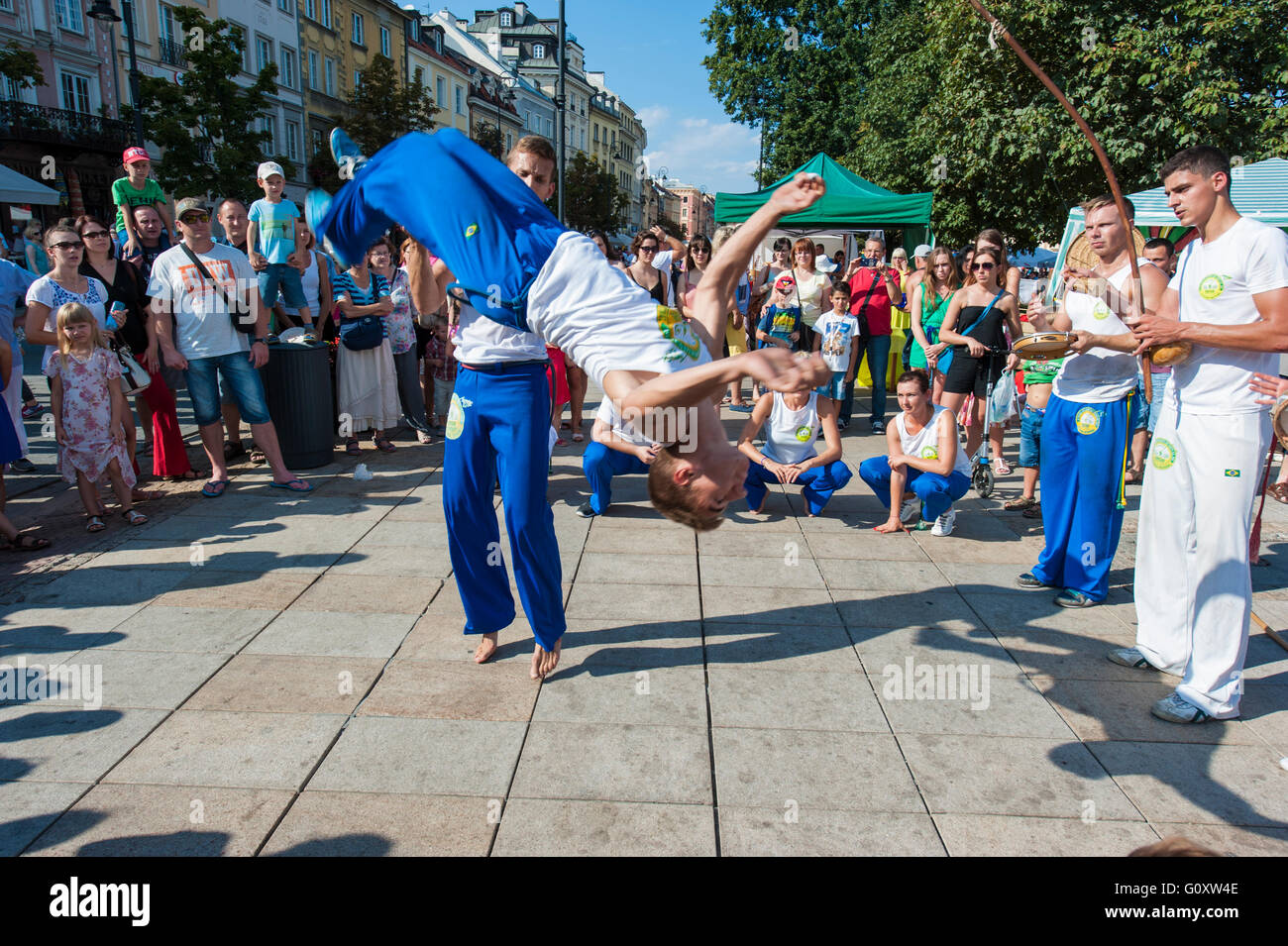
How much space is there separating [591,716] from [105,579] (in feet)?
10.2

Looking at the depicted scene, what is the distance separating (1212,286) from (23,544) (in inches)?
255

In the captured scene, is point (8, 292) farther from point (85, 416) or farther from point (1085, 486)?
point (1085, 486)

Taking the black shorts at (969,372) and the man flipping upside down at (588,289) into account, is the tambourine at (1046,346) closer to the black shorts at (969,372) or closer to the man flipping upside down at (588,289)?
the man flipping upside down at (588,289)

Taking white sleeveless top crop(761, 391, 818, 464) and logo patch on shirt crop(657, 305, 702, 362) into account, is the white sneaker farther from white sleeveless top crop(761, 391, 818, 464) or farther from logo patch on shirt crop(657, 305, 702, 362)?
logo patch on shirt crop(657, 305, 702, 362)

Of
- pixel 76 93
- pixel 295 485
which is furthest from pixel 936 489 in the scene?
pixel 76 93

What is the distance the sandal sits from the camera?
5203mm

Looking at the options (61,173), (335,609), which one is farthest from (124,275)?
(61,173)

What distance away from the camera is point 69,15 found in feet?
89.7

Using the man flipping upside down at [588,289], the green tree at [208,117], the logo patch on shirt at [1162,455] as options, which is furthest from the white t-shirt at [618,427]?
the green tree at [208,117]

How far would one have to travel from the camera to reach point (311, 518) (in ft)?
19.6

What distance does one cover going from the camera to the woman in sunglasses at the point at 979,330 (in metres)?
7.20

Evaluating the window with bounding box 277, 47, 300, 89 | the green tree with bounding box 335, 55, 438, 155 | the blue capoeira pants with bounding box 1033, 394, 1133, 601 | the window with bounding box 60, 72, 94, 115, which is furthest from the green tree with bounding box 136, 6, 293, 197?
the blue capoeira pants with bounding box 1033, 394, 1133, 601

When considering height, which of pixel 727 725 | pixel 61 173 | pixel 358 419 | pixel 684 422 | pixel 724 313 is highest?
pixel 61 173
